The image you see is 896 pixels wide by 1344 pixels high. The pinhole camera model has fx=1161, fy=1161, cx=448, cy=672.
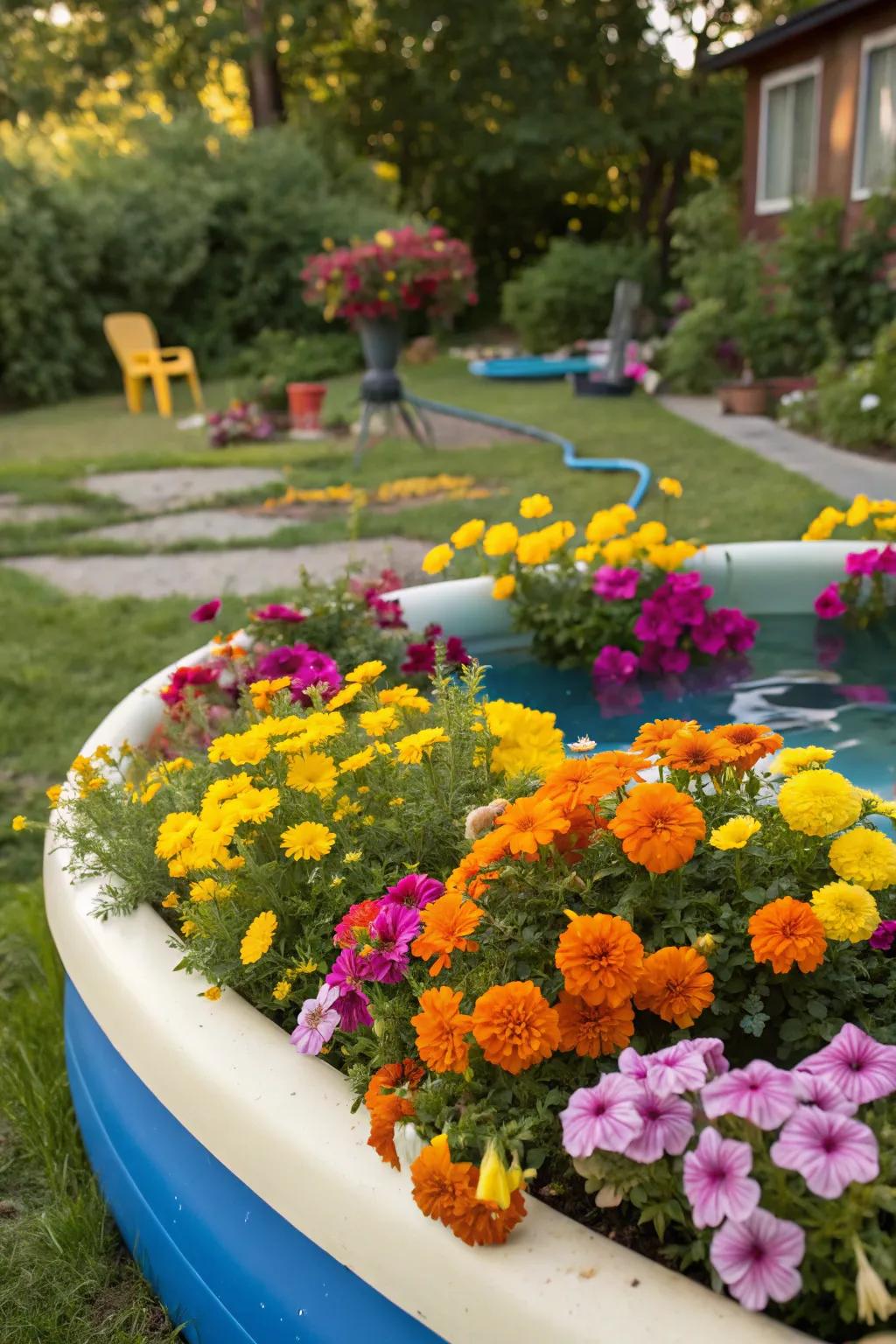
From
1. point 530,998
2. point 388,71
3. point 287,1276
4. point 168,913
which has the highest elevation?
point 388,71

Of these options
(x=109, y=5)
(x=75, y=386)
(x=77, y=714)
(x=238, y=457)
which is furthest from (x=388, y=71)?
(x=77, y=714)

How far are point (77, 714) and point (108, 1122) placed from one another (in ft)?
7.40

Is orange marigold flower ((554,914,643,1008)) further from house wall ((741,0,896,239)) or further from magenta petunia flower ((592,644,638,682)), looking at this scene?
house wall ((741,0,896,239))

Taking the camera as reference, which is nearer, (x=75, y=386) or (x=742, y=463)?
(x=742, y=463)

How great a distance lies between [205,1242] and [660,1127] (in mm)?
723

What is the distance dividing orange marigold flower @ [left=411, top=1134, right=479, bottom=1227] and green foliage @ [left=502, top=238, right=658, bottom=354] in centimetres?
1524

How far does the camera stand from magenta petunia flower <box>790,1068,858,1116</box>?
1.03m

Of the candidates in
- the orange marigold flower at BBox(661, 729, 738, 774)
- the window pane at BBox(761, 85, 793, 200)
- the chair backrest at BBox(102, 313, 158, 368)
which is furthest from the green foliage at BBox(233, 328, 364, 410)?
the orange marigold flower at BBox(661, 729, 738, 774)

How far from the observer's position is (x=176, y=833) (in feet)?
5.16

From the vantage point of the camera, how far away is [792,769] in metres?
1.48

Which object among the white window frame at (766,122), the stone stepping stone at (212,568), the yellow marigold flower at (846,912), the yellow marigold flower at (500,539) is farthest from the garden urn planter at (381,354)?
the yellow marigold flower at (846,912)

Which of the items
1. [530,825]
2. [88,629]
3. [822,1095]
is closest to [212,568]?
[88,629]

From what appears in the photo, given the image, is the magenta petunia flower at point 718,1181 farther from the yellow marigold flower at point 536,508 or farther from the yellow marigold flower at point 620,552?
the yellow marigold flower at point 620,552

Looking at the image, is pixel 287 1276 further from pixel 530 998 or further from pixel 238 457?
pixel 238 457
